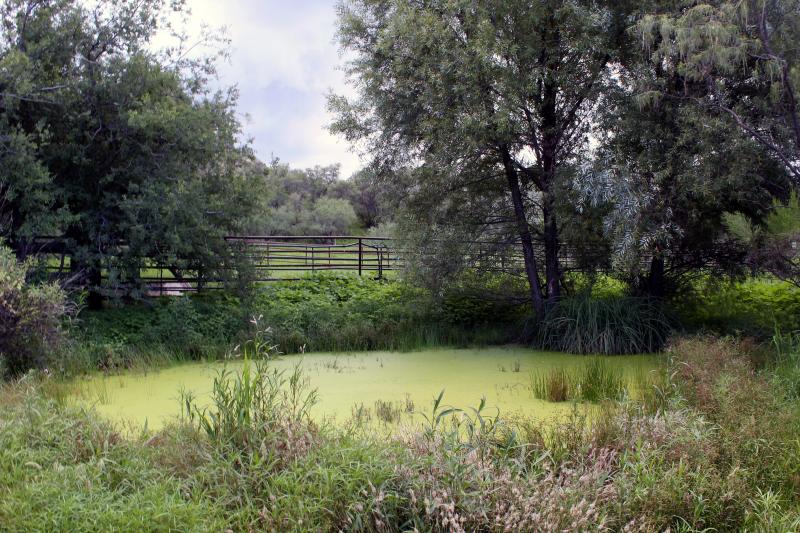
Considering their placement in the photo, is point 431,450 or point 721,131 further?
point 721,131

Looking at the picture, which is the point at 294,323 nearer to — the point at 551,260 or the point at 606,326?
the point at 551,260

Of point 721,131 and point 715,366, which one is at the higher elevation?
point 721,131

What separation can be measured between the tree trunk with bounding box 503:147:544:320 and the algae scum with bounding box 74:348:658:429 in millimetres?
1081

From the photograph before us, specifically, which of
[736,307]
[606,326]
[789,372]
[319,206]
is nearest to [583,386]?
[789,372]

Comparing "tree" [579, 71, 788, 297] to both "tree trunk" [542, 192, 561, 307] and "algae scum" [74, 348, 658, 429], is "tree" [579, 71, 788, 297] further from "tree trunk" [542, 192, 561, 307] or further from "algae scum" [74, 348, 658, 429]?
"algae scum" [74, 348, 658, 429]

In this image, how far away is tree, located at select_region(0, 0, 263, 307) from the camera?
358 inches

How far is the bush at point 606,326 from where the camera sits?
9.28 meters

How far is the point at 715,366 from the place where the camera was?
5621 millimetres

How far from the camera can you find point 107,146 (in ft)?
32.3

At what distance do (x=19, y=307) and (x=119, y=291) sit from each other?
2611 mm

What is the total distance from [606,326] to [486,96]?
3.59 m

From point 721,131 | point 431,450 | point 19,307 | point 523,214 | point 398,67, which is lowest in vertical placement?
point 431,450

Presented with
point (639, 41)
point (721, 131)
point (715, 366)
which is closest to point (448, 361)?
point (715, 366)

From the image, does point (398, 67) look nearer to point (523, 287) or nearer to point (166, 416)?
point (523, 287)
